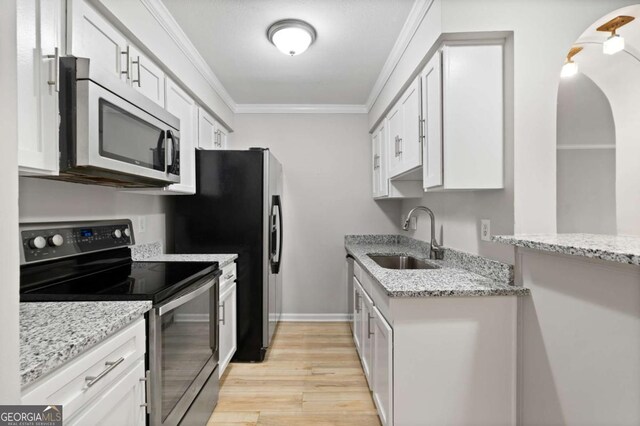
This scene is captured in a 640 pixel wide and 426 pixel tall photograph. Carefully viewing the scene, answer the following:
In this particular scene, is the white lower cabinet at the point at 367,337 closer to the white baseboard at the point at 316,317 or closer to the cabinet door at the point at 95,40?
the white baseboard at the point at 316,317

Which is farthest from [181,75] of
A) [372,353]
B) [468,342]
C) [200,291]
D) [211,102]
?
[468,342]

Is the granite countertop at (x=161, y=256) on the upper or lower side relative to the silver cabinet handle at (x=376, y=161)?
lower

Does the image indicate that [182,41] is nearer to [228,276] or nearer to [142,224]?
[142,224]

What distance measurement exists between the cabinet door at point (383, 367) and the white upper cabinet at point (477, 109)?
34.2 inches

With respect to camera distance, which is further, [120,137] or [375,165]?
[375,165]

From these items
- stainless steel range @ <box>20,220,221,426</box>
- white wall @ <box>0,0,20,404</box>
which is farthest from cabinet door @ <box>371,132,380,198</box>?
white wall @ <box>0,0,20,404</box>

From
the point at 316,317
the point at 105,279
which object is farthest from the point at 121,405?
the point at 316,317

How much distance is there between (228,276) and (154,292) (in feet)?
3.66

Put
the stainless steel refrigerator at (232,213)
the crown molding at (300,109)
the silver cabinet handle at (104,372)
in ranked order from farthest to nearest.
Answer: the crown molding at (300,109) → the stainless steel refrigerator at (232,213) → the silver cabinet handle at (104,372)

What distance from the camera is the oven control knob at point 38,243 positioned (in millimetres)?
1361

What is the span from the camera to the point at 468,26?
156cm

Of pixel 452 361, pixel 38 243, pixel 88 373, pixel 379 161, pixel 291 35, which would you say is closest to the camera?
pixel 88 373

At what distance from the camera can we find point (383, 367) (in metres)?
1.69

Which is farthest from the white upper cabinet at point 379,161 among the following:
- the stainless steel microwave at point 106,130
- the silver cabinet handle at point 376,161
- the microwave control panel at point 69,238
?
the microwave control panel at point 69,238
